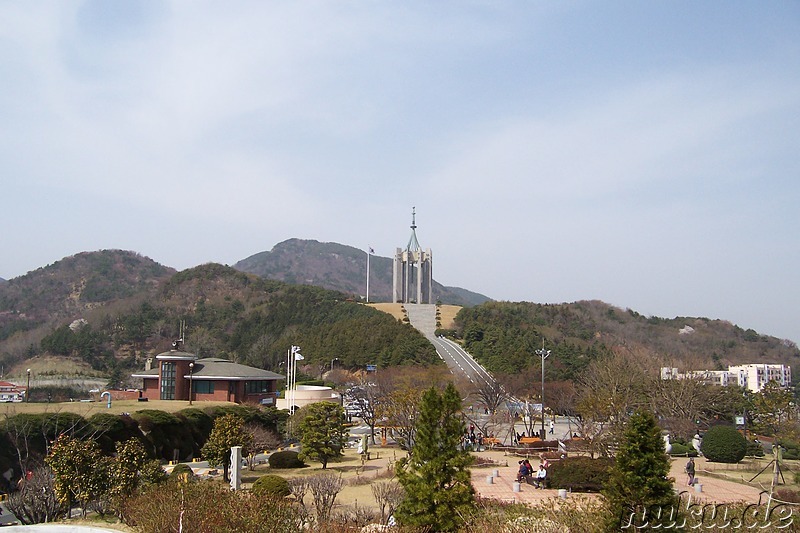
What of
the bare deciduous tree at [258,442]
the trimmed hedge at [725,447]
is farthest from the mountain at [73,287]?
the trimmed hedge at [725,447]

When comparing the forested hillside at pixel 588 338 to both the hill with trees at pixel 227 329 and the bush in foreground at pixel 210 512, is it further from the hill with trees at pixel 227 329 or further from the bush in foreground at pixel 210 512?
the bush in foreground at pixel 210 512

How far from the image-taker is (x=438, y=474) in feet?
46.8

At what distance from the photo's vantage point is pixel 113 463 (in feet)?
56.3

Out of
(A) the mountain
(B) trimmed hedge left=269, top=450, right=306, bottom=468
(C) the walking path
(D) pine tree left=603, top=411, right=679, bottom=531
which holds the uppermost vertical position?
(A) the mountain

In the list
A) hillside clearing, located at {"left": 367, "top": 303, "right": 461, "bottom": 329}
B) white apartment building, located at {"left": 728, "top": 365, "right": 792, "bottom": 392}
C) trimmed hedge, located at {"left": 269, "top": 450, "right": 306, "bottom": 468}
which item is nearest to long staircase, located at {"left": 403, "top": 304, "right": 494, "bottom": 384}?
hillside clearing, located at {"left": 367, "top": 303, "right": 461, "bottom": 329}

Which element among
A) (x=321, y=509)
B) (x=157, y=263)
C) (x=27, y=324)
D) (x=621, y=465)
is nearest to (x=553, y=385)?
(x=321, y=509)

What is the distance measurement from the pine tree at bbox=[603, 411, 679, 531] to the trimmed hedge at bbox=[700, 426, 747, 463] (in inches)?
664

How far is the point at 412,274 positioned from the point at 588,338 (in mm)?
30262

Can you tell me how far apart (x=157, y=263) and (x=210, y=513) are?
629 ft

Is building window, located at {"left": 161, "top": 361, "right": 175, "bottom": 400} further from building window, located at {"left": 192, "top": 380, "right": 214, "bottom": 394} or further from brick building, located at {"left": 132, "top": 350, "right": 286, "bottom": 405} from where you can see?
building window, located at {"left": 192, "top": 380, "right": 214, "bottom": 394}

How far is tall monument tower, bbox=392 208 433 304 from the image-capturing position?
105188mm

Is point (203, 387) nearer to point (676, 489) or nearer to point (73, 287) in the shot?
point (676, 489)

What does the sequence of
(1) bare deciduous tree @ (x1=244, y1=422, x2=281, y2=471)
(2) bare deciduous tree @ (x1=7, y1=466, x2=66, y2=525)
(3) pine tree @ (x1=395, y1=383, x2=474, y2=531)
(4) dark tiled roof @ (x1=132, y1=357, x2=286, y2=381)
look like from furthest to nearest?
(4) dark tiled roof @ (x1=132, y1=357, x2=286, y2=381) → (1) bare deciduous tree @ (x1=244, y1=422, x2=281, y2=471) → (2) bare deciduous tree @ (x1=7, y1=466, x2=66, y2=525) → (3) pine tree @ (x1=395, y1=383, x2=474, y2=531)

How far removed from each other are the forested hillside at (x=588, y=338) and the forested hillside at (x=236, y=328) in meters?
8.65
